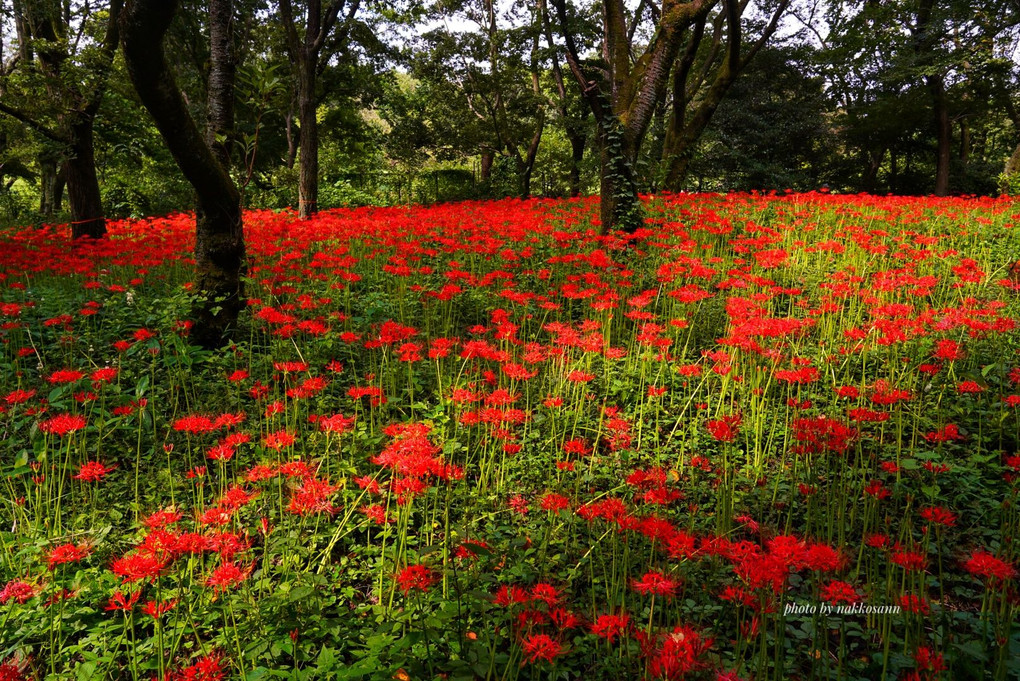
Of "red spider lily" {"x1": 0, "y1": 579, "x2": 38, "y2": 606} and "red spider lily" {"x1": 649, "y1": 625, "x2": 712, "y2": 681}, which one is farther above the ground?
"red spider lily" {"x1": 649, "y1": 625, "x2": 712, "y2": 681}

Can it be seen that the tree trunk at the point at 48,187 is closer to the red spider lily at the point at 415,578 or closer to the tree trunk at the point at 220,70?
the tree trunk at the point at 220,70

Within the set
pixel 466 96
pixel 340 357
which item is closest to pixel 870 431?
pixel 340 357

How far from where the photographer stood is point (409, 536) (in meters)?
2.44

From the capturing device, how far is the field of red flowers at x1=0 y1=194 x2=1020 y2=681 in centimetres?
163

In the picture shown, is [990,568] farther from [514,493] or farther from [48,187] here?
[48,187]

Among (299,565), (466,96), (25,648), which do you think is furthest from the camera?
(466,96)

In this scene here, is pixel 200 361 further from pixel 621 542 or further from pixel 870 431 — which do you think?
pixel 870 431

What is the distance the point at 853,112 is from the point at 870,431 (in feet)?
77.6

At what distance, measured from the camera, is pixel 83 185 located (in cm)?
860

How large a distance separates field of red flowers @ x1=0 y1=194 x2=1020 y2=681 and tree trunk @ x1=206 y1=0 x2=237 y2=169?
1.41 m

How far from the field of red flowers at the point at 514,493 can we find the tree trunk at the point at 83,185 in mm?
3107

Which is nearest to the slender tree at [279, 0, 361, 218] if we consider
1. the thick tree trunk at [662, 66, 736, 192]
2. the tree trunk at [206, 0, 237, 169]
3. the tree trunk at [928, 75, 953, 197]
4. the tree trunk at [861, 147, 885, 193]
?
the tree trunk at [206, 0, 237, 169]

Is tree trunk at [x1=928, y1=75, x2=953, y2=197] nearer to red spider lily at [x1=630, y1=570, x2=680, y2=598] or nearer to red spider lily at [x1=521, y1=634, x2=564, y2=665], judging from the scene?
red spider lily at [x1=630, y1=570, x2=680, y2=598]

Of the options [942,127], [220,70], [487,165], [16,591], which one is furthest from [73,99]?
[942,127]
